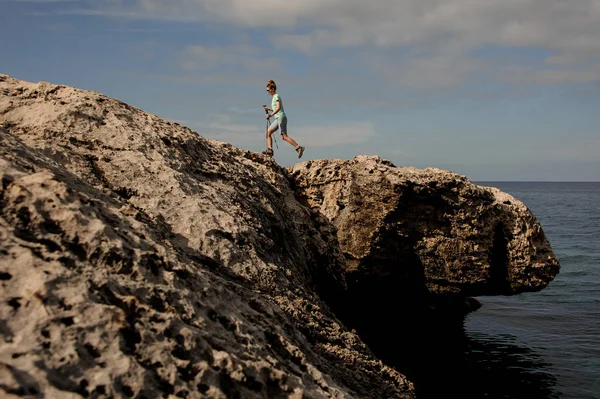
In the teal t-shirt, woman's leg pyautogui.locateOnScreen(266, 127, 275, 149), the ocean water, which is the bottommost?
the ocean water

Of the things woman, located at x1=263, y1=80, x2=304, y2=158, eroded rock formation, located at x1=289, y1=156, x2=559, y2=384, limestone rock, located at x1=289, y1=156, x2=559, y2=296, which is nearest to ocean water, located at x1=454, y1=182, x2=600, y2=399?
eroded rock formation, located at x1=289, y1=156, x2=559, y2=384

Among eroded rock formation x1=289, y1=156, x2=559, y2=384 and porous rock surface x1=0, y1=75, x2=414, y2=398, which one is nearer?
porous rock surface x1=0, y1=75, x2=414, y2=398

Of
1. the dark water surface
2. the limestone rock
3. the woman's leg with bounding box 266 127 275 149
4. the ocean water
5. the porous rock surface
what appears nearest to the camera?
the porous rock surface

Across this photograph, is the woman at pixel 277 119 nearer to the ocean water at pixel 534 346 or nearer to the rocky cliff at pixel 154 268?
the rocky cliff at pixel 154 268

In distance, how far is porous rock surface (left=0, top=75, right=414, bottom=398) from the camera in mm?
2707

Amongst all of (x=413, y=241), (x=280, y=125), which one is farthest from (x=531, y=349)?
(x=280, y=125)

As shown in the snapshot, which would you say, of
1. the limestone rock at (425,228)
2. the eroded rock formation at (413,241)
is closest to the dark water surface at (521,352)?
the eroded rock formation at (413,241)

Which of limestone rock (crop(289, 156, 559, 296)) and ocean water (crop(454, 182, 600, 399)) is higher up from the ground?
limestone rock (crop(289, 156, 559, 296))

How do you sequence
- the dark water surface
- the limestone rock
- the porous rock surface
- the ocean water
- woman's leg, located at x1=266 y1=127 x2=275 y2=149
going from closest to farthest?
the porous rock surface, the dark water surface, the ocean water, the limestone rock, woman's leg, located at x1=266 y1=127 x2=275 y2=149

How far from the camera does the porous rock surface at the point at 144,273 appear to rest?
8.88 feet

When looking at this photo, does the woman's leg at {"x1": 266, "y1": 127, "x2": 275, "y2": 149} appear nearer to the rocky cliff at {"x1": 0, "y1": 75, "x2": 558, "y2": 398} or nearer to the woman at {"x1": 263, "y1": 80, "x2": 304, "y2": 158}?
the woman at {"x1": 263, "y1": 80, "x2": 304, "y2": 158}

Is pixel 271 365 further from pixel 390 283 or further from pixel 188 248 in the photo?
pixel 390 283

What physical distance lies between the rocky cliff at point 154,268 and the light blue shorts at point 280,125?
16.7 ft

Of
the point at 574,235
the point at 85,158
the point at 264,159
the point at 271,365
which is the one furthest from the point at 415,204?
the point at 574,235
